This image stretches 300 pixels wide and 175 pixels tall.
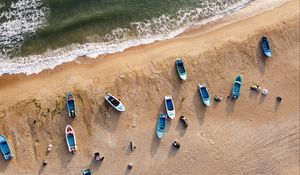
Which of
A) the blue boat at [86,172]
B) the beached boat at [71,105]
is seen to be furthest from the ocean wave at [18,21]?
the blue boat at [86,172]

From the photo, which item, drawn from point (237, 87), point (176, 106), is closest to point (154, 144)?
point (176, 106)

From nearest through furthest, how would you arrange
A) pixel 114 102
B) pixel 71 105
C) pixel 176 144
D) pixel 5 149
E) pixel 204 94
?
pixel 5 149 < pixel 71 105 < pixel 114 102 < pixel 176 144 < pixel 204 94

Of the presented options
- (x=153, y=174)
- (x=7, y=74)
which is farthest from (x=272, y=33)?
(x=7, y=74)

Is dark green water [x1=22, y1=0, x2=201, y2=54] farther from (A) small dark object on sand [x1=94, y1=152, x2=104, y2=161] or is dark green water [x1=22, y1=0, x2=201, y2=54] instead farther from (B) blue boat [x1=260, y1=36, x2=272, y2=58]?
(A) small dark object on sand [x1=94, y1=152, x2=104, y2=161]

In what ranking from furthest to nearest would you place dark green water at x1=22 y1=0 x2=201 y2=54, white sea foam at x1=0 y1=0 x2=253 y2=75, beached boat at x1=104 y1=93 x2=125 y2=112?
dark green water at x1=22 y1=0 x2=201 y2=54 → white sea foam at x1=0 y1=0 x2=253 y2=75 → beached boat at x1=104 y1=93 x2=125 y2=112

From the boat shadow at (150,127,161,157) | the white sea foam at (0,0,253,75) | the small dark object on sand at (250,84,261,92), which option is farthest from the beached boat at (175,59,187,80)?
the small dark object on sand at (250,84,261,92)

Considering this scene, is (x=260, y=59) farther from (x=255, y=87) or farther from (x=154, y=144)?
(x=154, y=144)
